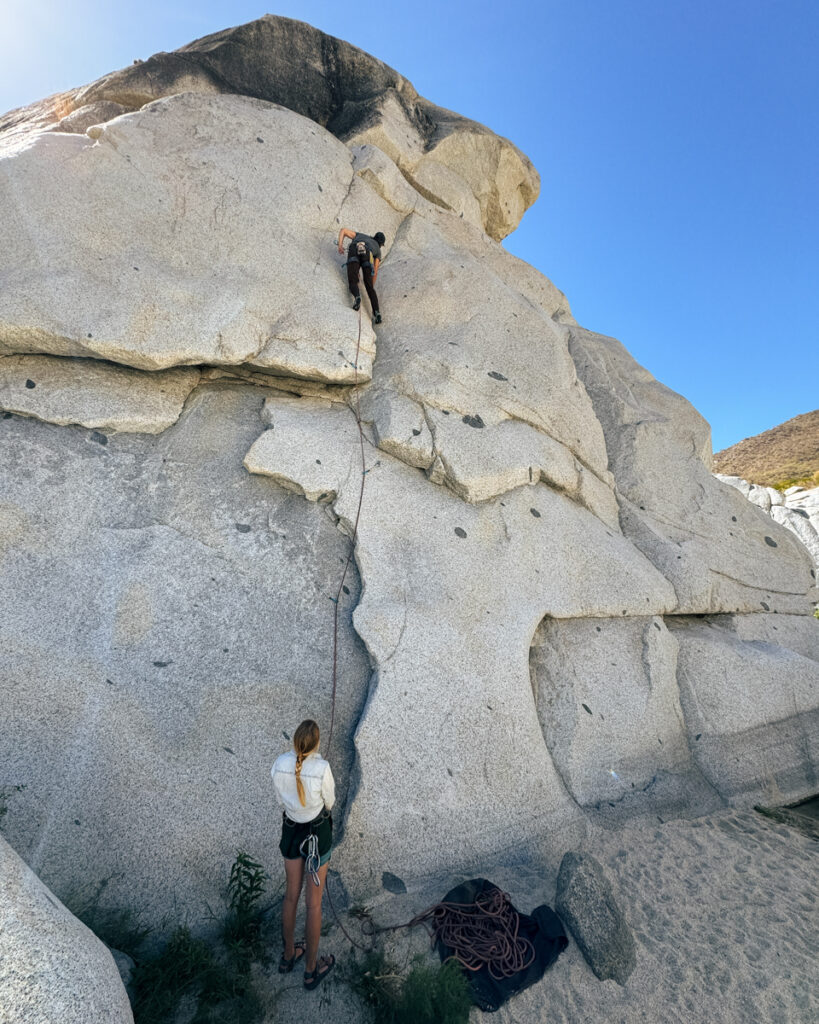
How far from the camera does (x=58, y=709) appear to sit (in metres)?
3.92

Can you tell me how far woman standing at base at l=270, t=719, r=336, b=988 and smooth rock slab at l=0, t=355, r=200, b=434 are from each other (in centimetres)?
384

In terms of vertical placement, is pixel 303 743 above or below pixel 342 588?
below

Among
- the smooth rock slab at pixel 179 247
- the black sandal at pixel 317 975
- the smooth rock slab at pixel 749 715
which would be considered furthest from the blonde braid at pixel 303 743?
the smooth rock slab at pixel 749 715

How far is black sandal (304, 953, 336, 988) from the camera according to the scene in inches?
121

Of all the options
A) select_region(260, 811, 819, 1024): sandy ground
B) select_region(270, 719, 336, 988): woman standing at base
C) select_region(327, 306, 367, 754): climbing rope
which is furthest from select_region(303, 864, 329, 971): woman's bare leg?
select_region(327, 306, 367, 754): climbing rope

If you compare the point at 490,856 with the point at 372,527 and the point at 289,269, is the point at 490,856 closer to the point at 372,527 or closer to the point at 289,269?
the point at 372,527

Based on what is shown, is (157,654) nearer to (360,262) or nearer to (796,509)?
(360,262)

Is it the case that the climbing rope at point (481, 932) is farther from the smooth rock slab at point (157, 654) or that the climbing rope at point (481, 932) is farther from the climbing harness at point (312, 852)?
the smooth rock slab at point (157, 654)

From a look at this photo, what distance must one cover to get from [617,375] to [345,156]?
5.64 meters

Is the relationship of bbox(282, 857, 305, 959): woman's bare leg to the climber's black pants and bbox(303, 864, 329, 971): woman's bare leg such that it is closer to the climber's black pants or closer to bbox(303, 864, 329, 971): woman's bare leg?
bbox(303, 864, 329, 971): woman's bare leg

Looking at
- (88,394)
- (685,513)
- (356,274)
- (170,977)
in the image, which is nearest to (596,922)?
(170,977)

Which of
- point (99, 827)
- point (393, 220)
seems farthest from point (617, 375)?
point (99, 827)

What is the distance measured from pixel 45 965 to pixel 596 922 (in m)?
3.13

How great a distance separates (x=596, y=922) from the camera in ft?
11.4
